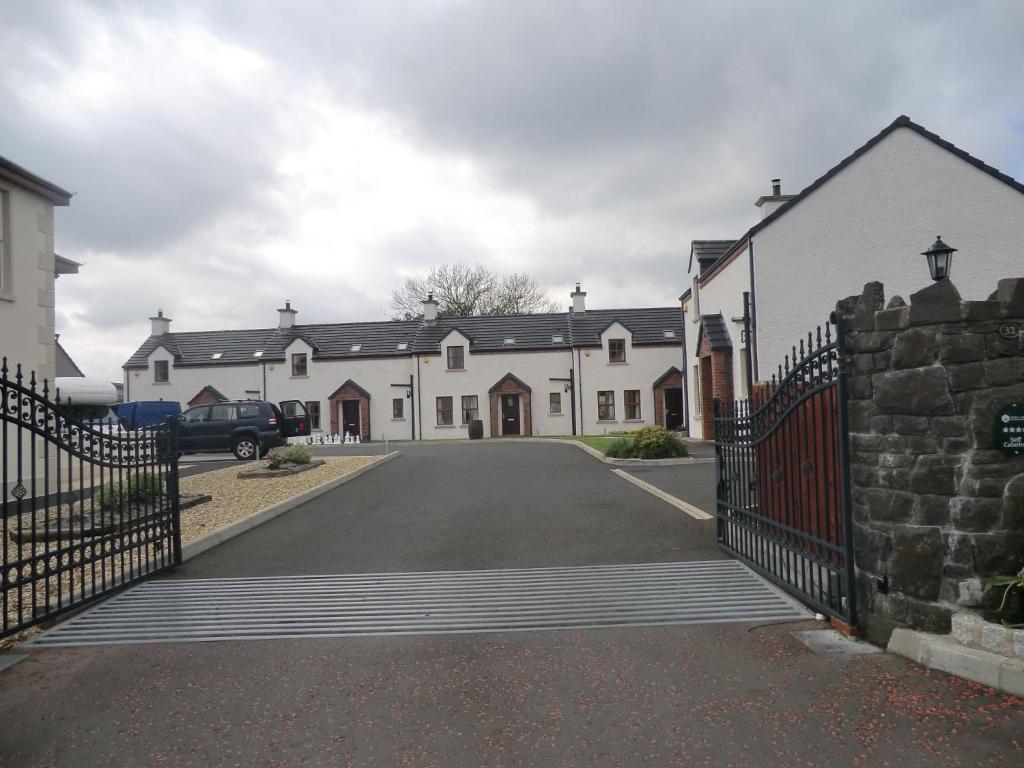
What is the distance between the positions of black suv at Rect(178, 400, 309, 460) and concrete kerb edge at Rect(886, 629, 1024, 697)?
19410 mm

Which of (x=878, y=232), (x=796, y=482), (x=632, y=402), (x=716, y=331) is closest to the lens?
(x=796, y=482)

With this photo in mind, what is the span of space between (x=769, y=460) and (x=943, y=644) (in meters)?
2.58

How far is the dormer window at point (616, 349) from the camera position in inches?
1523

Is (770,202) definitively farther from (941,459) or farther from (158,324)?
(158,324)

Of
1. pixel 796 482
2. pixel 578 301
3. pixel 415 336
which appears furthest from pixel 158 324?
pixel 796 482

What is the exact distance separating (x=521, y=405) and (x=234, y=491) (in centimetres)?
2620

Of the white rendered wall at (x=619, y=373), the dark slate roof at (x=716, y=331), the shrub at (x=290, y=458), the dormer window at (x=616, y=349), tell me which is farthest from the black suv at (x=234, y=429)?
the dormer window at (x=616, y=349)

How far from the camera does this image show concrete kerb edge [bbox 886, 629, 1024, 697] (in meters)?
3.93

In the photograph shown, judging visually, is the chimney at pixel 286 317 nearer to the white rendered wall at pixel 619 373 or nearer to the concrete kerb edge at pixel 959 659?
the white rendered wall at pixel 619 373

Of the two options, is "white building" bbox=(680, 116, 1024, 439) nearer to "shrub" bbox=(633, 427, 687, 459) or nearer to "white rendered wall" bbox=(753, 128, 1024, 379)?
"white rendered wall" bbox=(753, 128, 1024, 379)

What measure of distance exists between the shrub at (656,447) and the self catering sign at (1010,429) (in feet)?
43.4

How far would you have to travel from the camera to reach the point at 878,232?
1980cm

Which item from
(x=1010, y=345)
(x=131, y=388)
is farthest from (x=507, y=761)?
(x=131, y=388)

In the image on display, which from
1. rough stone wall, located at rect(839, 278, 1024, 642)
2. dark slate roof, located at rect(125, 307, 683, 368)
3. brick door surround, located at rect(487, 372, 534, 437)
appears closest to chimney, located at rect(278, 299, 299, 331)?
dark slate roof, located at rect(125, 307, 683, 368)
